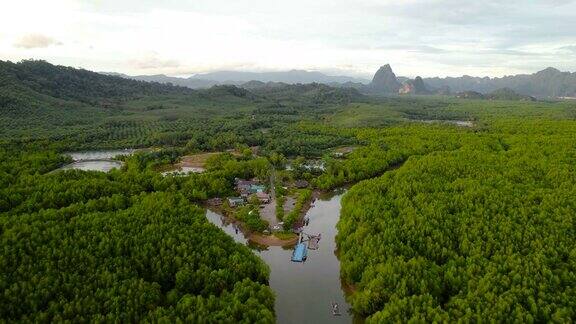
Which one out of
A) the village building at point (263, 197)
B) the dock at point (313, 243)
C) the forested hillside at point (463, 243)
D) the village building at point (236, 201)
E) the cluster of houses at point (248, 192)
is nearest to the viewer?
the forested hillside at point (463, 243)

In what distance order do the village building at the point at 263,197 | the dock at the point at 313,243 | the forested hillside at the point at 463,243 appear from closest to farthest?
the forested hillside at the point at 463,243 < the dock at the point at 313,243 < the village building at the point at 263,197

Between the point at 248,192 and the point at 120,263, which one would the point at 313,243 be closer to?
the point at 248,192

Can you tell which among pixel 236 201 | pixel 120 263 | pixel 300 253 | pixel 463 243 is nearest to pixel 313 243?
pixel 300 253

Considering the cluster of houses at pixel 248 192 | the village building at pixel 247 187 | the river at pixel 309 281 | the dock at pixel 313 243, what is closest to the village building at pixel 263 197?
the cluster of houses at pixel 248 192

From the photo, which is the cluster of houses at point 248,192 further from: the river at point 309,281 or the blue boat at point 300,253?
the blue boat at point 300,253

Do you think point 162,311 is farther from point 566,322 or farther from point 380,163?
point 380,163

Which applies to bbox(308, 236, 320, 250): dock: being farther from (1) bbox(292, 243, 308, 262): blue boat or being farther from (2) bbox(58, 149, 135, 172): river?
(2) bbox(58, 149, 135, 172): river

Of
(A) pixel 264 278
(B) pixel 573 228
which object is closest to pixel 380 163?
(B) pixel 573 228
